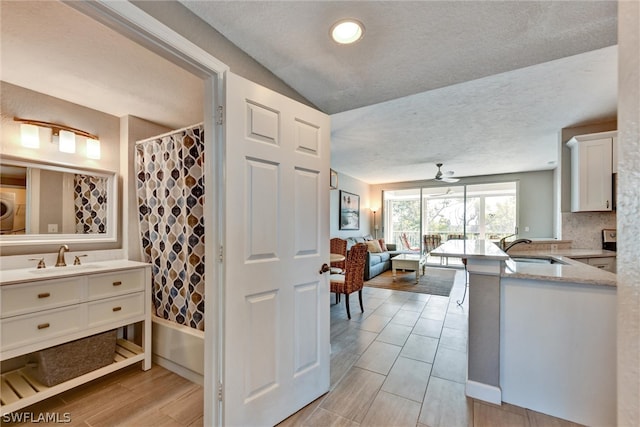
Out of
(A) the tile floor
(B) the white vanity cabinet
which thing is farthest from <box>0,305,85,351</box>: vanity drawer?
(A) the tile floor

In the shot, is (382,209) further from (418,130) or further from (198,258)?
(198,258)

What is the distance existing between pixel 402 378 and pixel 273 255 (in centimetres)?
155

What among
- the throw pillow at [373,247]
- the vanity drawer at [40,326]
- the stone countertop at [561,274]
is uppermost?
the stone countertop at [561,274]

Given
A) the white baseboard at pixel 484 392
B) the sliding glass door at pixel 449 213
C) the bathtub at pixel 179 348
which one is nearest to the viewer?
the white baseboard at pixel 484 392

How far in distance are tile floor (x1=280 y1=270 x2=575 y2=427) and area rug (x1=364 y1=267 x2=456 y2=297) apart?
3.86ft

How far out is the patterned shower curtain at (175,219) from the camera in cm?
215

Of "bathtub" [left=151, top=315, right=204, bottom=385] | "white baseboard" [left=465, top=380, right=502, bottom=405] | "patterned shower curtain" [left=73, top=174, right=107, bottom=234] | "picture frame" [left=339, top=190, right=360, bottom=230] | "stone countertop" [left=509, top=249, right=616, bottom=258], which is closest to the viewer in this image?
"white baseboard" [left=465, top=380, right=502, bottom=405]

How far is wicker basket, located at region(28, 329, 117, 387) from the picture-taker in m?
1.75

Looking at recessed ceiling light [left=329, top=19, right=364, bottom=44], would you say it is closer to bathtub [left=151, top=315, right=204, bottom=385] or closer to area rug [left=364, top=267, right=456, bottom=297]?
bathtub [left=151, top=315, right=204, bottom=385]

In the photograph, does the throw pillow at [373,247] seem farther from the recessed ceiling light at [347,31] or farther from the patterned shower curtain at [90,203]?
the recessed ceiling light at [347,31]

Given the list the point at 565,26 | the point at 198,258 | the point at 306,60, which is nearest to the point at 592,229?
the point at 565,26

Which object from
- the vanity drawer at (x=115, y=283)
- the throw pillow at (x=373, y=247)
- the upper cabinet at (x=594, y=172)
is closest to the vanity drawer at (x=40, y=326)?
the vanity drawer at (x=115, y=283)

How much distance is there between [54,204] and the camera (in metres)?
2.18

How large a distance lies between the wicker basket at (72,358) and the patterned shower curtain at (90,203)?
98 centimetres
